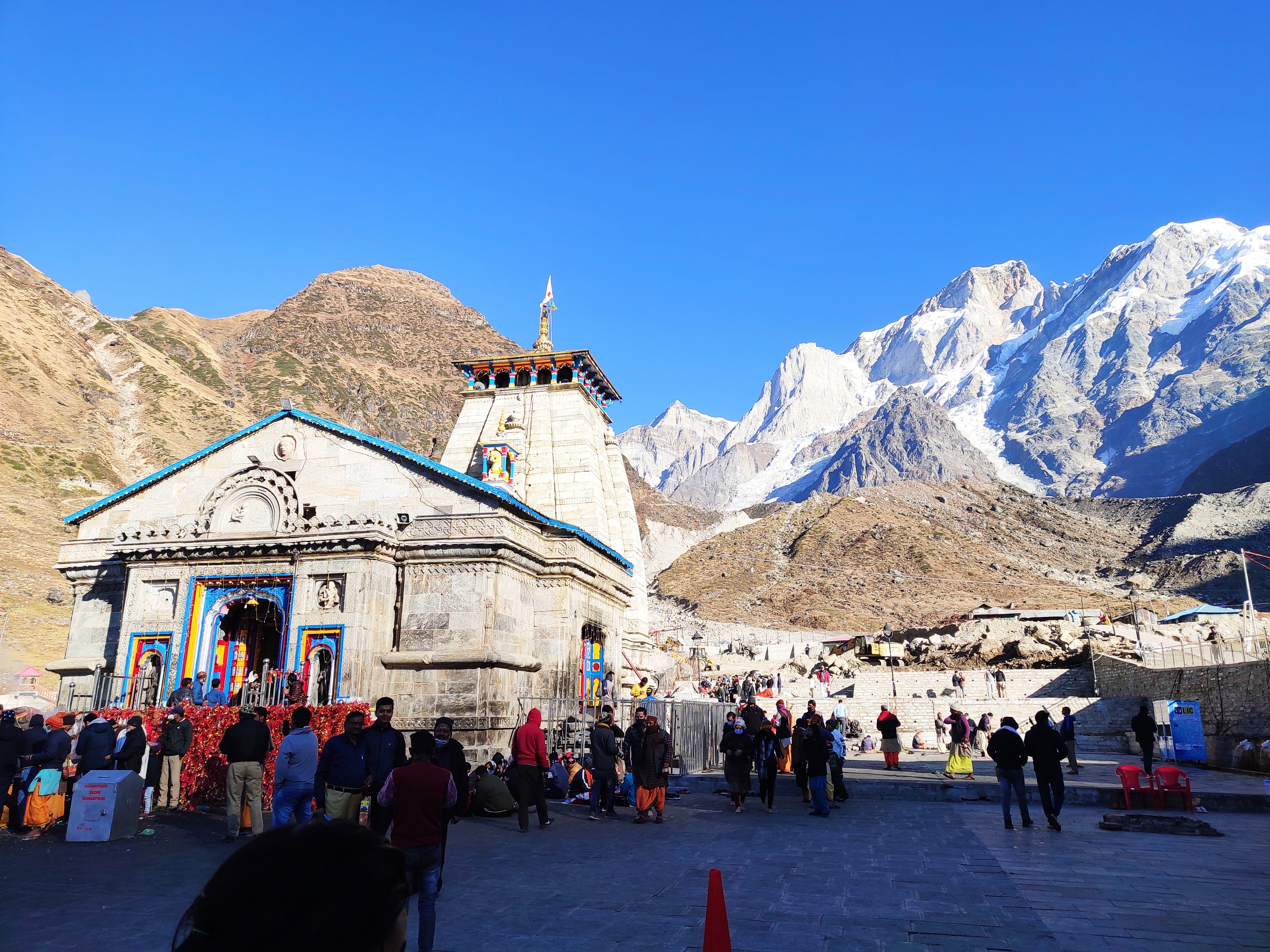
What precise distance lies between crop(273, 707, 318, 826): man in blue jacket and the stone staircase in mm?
23137

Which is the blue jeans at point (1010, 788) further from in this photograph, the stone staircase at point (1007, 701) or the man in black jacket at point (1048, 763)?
the stone staircase at point (1007, 701)

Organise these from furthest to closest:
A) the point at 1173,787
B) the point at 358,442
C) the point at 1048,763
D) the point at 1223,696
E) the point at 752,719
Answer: the point at 1223,696 → the point at 358,442 → the point at 752,719 → the point at 1173,787 → the point at 1048,763

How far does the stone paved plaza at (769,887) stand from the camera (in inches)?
277

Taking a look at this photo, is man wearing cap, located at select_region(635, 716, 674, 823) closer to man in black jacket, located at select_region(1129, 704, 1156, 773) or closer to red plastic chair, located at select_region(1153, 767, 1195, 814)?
red plastic chair, located at select_region(1153, 767, 1195, 814)

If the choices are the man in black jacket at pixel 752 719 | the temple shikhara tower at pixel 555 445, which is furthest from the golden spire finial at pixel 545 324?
the man in black jacket at pixel 752 719

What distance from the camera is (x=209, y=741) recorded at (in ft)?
47.3

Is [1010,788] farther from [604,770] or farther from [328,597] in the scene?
[328,597]

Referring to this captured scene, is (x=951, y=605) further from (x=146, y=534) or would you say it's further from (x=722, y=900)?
(x=722, y=900)

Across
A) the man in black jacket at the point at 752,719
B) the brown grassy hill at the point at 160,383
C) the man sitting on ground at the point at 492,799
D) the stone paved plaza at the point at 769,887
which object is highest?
the brown grassy hill at the point at 160,383

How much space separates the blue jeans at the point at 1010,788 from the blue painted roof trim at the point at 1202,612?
→ 47.4m

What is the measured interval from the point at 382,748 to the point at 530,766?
3421mm

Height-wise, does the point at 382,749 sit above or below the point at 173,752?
above

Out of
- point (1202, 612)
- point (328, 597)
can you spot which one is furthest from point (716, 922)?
point (1202, 612)

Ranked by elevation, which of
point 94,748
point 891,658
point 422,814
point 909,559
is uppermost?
point 909,559
